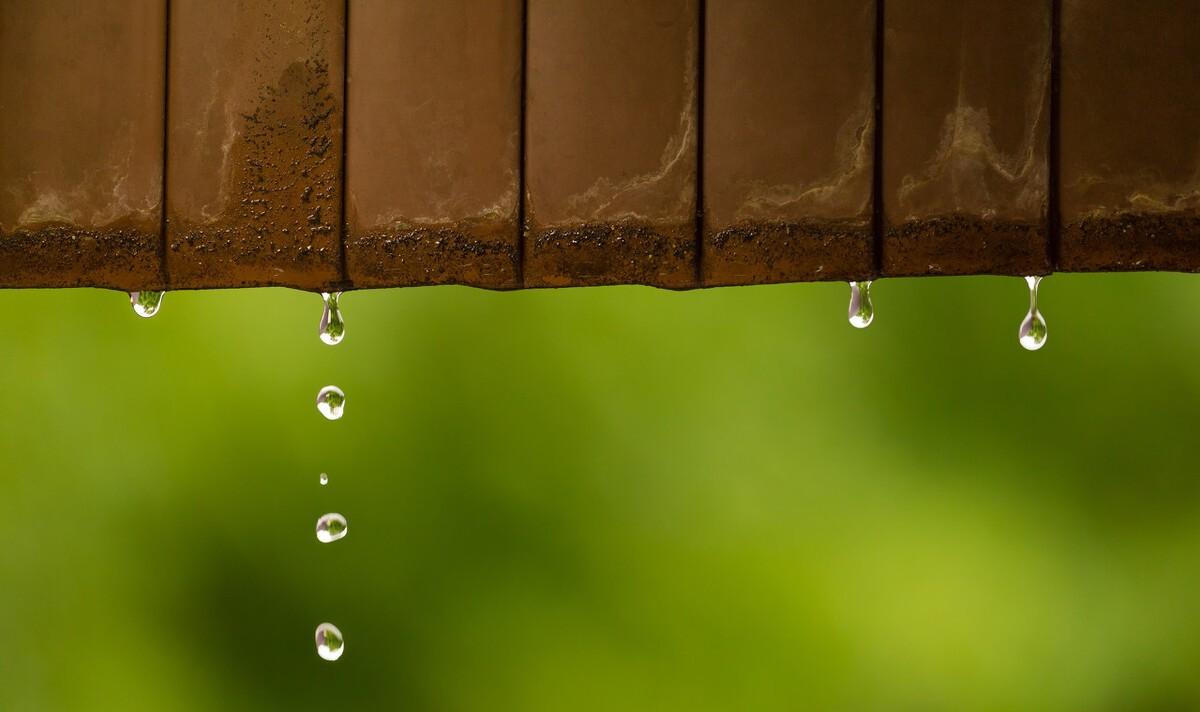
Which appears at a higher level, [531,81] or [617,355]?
[531,81]

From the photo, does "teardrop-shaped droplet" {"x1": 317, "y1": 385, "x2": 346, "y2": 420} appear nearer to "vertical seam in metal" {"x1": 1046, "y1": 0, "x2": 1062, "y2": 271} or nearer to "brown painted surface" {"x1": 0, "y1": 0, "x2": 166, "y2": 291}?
"brown painted surface" {"x1": 0, "y1": 0, "x2": 166, "y2": 291}

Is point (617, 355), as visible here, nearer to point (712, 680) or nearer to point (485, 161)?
point (712, 680)

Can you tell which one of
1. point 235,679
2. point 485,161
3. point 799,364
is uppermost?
point 485,161

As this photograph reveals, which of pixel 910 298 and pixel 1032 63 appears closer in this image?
pixel 1032 63

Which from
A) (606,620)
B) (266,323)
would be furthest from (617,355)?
(266,323)

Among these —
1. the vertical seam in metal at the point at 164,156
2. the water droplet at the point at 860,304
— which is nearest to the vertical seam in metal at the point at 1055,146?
the water droplet at the point at 860,304
